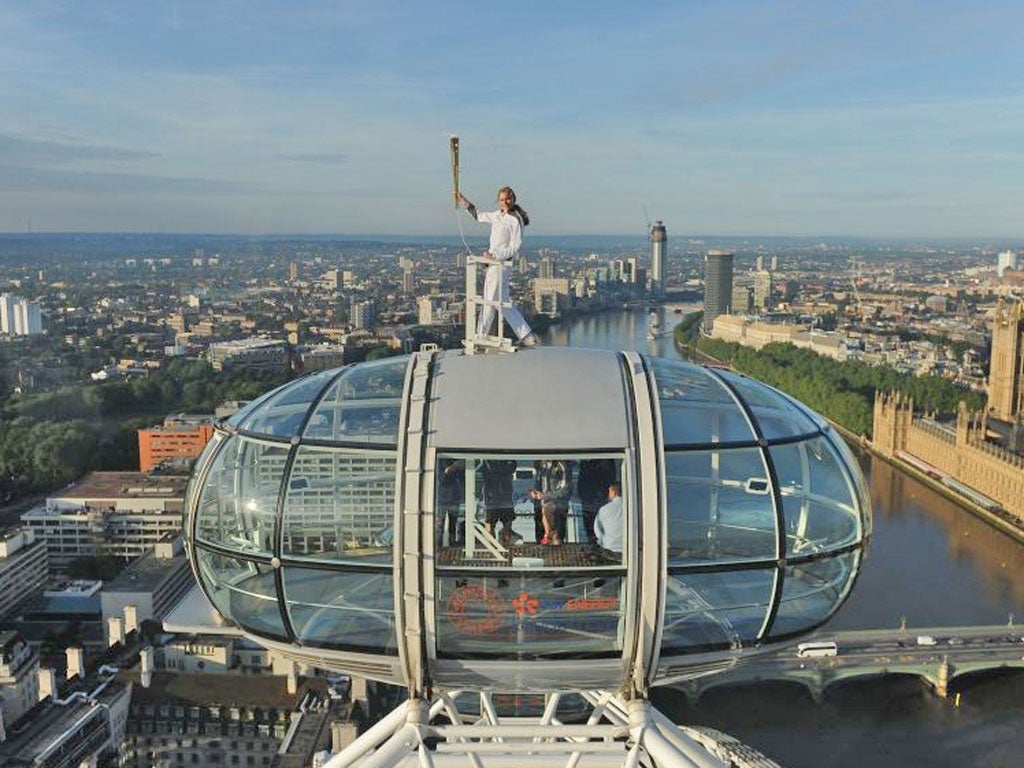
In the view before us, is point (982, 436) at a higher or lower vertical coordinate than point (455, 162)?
lower

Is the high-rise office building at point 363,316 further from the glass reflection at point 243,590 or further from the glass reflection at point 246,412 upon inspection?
the glass reflection at point 243,590

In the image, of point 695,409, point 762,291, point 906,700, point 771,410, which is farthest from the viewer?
point 762,291

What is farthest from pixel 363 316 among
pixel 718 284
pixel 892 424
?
pixel 892 424

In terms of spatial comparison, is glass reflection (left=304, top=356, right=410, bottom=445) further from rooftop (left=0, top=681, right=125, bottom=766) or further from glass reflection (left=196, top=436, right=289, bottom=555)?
rooftop (left=0, top=681, right=125, bottom=766)

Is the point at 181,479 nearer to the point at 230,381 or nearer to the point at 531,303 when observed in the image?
the point at 230,381

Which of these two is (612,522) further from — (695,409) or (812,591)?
(812,591)
